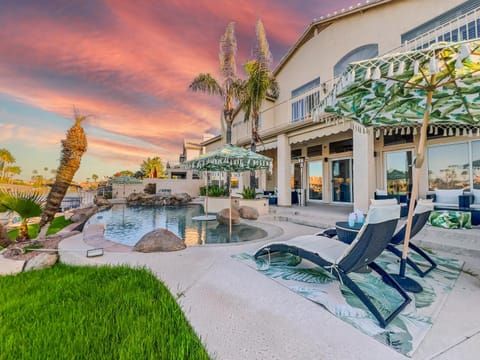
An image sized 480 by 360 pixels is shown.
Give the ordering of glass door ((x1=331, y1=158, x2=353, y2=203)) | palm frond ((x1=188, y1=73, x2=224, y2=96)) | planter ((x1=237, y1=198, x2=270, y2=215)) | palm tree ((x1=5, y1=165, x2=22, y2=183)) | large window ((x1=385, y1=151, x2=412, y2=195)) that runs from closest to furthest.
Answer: large window ((x1=385, y1=151, x2=412, y2=195)), planter ((x1=237, y1=198, x2=270, y2=215)), glass door ((x1=331, y1=158, x2=353, y2=203)), palm frond ((x1=188, y1=73, x2=224, y2=96)), palm tree ((x1=5, y1=165, x2=22, y2=183))

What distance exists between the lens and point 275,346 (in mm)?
2094

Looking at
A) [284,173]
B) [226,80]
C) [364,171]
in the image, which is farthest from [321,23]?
[364,171]

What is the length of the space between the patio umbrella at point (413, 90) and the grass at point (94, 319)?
3.36 metres

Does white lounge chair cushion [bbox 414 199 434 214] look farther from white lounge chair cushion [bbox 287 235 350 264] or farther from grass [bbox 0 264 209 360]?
grass [bbox 0 264 209 360]

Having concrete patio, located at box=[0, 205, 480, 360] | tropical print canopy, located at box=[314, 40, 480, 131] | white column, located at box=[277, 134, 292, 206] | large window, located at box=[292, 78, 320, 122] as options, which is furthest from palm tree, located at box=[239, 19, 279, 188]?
concrete patio, located at box=[0, 205, 480, 360]

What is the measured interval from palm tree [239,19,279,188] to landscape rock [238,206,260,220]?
106 inches

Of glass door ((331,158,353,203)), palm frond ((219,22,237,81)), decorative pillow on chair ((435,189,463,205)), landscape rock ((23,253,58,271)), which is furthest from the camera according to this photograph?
palm frond ((219,22,237,81))

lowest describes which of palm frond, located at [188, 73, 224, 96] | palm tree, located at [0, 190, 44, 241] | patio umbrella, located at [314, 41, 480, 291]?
palm tree, located at [0, 190, 44, 241]

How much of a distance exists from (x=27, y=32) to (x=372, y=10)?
45.8ft

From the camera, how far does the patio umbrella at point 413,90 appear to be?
262 centimetres

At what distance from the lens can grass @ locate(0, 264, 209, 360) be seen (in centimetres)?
204

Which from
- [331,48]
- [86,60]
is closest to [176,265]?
[86,60]

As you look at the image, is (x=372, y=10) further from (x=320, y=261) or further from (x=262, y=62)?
(x=320, y=261)

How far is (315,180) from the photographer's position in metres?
14.4
